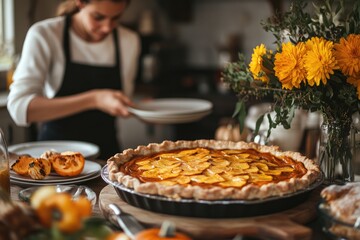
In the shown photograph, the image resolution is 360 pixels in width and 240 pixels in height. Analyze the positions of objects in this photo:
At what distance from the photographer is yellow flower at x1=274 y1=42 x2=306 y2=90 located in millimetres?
1502

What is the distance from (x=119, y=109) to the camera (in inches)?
98.3

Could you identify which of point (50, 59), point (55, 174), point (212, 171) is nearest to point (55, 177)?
point (55, 174)

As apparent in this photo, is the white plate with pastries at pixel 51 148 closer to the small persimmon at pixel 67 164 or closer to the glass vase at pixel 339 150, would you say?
the small persimmon at pixel 67 164

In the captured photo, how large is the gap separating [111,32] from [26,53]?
1.66ft

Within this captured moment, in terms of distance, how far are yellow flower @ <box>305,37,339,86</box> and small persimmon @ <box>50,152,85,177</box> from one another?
28.5 inches

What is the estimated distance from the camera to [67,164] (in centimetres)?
168

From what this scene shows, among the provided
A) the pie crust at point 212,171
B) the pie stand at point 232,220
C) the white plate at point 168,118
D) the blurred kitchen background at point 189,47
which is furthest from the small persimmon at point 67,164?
the blurred kitchen background at point 189,47

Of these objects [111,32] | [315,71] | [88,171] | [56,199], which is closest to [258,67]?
[315,71]

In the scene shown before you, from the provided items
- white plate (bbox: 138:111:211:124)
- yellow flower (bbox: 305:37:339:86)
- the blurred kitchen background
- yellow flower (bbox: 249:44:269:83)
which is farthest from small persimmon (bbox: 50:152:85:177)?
the blurred kitchen background

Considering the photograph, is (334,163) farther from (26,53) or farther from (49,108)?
(26,53)

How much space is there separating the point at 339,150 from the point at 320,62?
32 cm

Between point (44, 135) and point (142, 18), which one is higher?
point (142, 18)

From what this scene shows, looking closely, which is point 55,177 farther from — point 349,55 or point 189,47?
point 189,47

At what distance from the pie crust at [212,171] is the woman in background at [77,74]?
0.82 m
